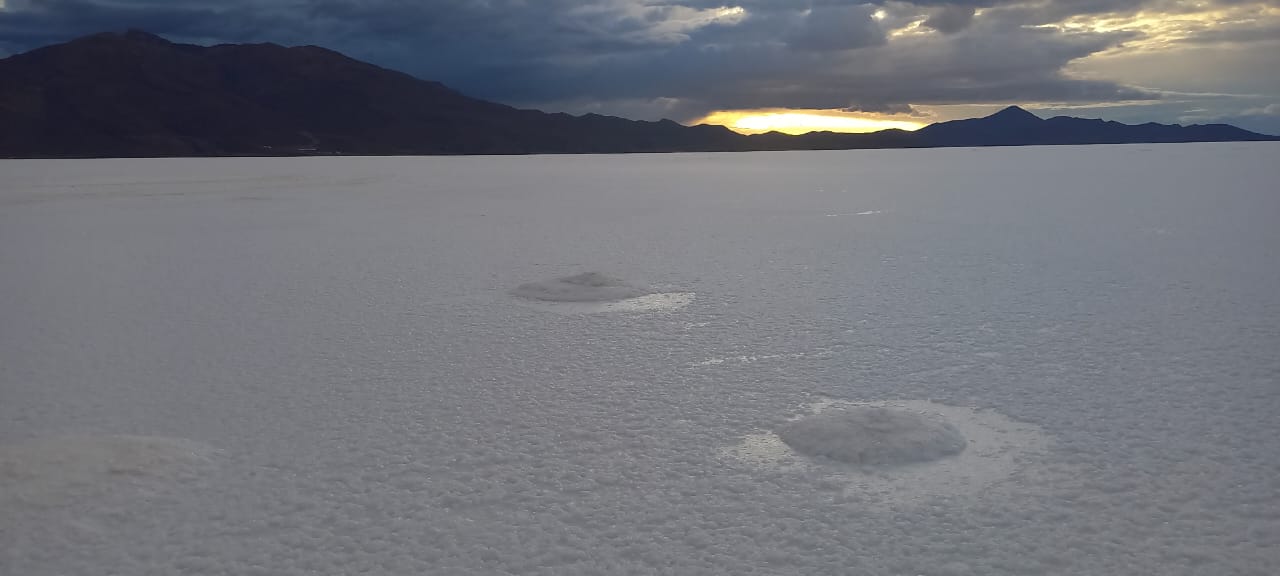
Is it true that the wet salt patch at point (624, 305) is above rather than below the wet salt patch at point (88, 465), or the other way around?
above

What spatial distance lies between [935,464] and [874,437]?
0.94 feet

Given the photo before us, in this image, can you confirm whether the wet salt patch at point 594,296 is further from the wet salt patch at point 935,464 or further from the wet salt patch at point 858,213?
the wet salt patch at point 858,213

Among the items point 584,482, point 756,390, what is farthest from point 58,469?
point 756,390

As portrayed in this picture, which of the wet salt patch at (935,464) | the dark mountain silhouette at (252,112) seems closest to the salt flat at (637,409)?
the wet salt patch at (935,464)

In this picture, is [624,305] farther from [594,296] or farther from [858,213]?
[858,213]

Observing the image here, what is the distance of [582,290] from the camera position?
766 cm

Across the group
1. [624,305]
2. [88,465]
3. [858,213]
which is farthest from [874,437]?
[858,213]

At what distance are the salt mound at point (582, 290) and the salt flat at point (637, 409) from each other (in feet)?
0.15

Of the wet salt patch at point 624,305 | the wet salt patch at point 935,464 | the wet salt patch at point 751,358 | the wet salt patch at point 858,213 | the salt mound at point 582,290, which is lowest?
the wet salt patch at point 935,464

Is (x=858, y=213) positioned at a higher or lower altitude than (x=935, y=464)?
higher

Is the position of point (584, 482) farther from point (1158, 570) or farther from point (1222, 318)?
point (1222, 318)

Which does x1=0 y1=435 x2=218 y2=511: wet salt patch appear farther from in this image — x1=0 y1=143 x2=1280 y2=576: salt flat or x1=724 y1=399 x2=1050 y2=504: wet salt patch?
x1=724 y1=399 x2=1050 y2=504: wet salt patch

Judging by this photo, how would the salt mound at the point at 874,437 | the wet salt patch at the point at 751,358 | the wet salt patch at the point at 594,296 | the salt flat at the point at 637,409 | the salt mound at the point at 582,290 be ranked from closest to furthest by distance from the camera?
the salt flat at the point at 637,409 < the salt mound at the point at 874,437 < the wet salt patch at the point at 751,358 < the wet salt patch at the point at 594,296 < the salt mound at the point at 582,290

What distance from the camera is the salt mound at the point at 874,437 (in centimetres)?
389
